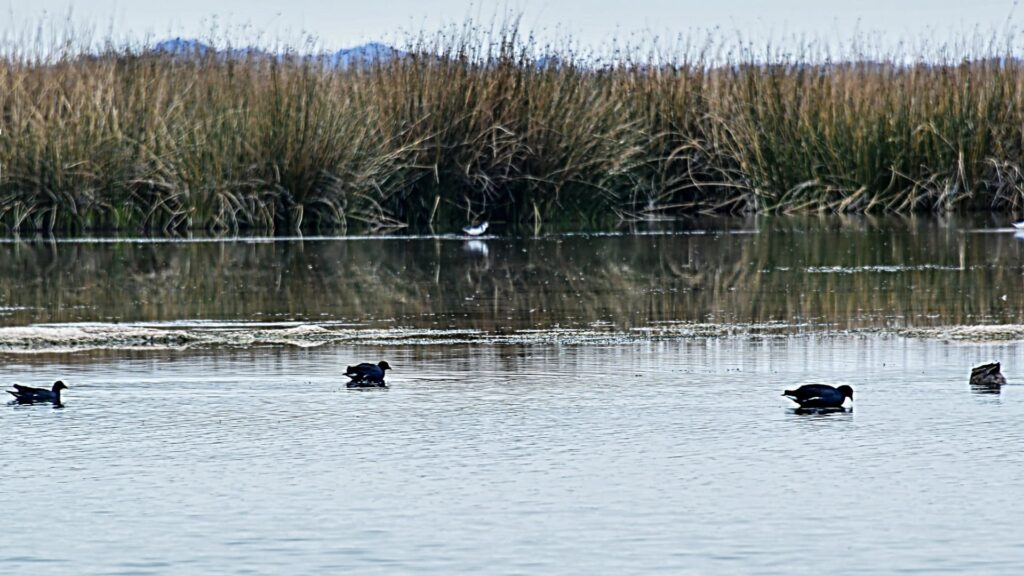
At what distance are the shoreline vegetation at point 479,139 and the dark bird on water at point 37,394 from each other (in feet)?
34.6

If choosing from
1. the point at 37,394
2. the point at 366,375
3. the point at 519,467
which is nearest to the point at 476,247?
the point at 366,375

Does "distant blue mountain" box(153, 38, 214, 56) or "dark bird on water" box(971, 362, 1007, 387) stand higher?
"distant blue mountain" box(153, 38, 214, 56)

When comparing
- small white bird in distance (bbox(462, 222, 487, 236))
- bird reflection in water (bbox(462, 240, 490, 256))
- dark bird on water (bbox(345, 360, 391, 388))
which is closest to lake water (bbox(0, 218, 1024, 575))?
dark bird on water (bbox(345, 360, 391, 388))

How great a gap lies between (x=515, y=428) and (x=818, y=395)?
117cm

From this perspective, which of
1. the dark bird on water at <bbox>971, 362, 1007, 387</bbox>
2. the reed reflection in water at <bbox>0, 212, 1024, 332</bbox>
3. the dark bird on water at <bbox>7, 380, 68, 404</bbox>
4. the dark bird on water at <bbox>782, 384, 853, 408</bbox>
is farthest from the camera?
the reed reflection in water at <bbox>0, 212, 1024, 332</bbox>

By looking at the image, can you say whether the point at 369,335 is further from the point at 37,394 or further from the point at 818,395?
the point at 818,395

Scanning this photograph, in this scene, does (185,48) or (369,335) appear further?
(185,48)

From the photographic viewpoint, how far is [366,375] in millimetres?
7445

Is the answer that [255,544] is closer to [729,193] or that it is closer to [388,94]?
[388,94]

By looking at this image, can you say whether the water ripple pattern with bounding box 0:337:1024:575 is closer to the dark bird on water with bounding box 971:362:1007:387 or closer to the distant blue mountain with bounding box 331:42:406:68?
the dark bird on water with bounding box 971:362:1007:387

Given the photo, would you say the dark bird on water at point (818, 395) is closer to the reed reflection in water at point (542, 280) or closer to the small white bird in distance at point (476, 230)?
the reed reflection in water at point (542, 280)

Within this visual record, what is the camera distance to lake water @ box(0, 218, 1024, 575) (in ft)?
15.7

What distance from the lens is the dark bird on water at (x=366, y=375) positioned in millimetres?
7430

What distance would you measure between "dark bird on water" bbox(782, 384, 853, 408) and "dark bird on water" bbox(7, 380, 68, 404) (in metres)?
2.82
